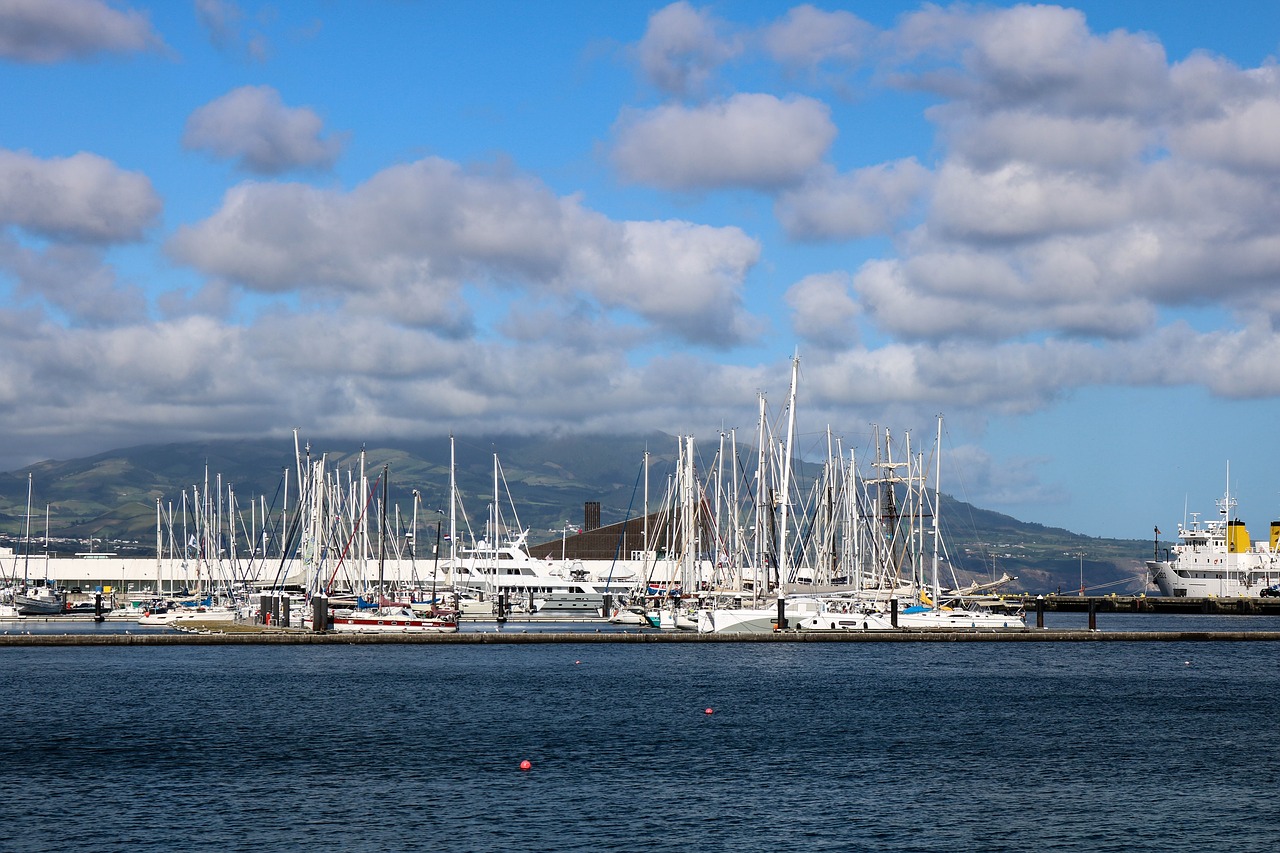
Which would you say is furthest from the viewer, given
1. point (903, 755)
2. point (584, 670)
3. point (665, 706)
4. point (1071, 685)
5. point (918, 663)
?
point (918, 663)

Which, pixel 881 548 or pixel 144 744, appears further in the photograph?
pixel 881 548

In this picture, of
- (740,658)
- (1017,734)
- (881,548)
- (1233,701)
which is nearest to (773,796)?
(1017,734)

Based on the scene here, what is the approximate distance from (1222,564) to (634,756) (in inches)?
6328

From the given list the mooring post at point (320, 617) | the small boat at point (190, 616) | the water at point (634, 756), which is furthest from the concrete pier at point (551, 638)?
the water at point (634, 756)

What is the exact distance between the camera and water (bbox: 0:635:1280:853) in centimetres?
3788

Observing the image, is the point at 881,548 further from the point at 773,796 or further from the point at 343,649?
the point at 773,796

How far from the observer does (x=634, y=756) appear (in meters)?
50.4

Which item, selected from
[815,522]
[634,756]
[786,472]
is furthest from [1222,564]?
[634,756]

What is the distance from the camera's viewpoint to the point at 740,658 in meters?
89.6

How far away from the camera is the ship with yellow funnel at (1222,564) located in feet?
623

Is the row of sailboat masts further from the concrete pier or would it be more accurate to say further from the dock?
the dock

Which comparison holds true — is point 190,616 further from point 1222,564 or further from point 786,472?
point 1222,564

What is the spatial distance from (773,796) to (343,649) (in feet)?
200

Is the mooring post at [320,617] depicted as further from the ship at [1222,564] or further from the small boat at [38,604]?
the ship at [1222,564]
